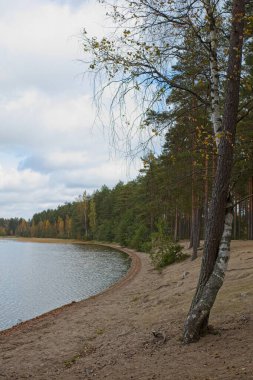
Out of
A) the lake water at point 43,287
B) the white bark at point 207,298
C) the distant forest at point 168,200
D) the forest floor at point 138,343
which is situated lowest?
the lake water at point 43,287

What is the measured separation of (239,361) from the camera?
20.8ft

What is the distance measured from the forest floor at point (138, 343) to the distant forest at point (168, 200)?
2814 mm

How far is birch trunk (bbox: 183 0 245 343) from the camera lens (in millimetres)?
7773

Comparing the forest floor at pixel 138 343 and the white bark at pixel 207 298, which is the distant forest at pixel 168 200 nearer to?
the white bark at pixel 207 298

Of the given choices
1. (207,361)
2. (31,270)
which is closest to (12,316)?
(207,361)

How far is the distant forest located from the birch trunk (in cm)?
37

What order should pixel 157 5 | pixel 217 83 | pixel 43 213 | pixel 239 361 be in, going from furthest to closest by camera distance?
pixel 43 213 < pixel 217 83 < pixel 157 5 < pixel 239 361

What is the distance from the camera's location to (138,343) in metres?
9.02

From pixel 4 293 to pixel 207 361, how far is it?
20320 millimetres

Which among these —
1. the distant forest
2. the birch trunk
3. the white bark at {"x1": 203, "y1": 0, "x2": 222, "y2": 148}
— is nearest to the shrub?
the distant forest

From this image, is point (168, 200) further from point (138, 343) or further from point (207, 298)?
point (207, 298)

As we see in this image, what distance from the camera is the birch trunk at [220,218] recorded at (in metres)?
7.77

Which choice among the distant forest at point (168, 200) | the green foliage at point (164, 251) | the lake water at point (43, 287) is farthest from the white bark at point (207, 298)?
the green foliage at point (164, 251)

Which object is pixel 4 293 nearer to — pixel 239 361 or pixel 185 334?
pixel 185 334
